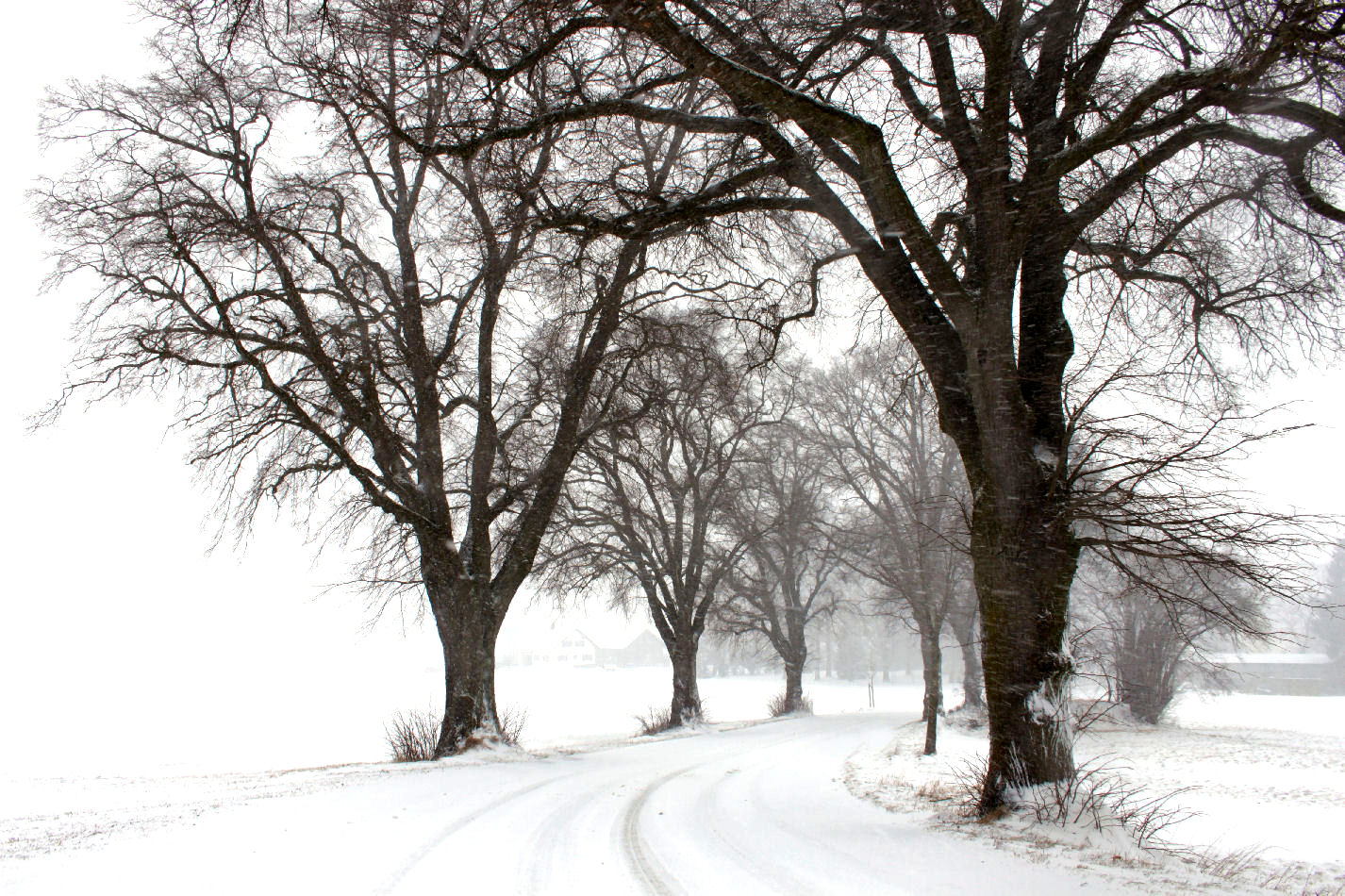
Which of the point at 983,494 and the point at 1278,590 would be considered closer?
the point at 1278,590

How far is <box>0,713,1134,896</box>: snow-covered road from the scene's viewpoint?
4.25m

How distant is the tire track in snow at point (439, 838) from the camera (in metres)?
4.27

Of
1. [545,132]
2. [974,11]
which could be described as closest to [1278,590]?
[974,11]

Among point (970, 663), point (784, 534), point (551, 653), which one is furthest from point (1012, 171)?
point (551, 653)

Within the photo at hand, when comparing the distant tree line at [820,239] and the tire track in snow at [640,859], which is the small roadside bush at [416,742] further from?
the tire track in snow at [640,859]

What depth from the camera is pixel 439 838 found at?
5383 millimetres

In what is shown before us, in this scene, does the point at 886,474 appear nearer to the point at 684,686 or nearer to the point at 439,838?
the point at 684,686

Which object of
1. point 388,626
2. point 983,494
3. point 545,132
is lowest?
point 388,626

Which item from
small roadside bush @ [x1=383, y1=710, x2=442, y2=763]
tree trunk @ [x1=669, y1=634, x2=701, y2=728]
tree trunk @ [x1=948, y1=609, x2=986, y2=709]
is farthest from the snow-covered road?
tree trunk @ [x1=948, y1=609, x2=986, y2=709]

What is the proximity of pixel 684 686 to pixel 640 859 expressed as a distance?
1707 cm

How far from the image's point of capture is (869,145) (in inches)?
240

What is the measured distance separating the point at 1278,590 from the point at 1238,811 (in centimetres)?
712

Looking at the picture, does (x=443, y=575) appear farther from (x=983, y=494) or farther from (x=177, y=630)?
(x=177, y=630)

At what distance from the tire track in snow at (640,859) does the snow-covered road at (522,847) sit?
0.02 metres
